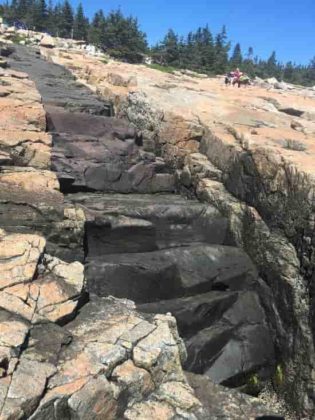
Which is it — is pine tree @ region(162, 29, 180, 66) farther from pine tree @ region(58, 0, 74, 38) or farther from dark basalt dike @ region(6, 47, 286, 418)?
dark basalt dike @ region(6, 47, 286, 418)

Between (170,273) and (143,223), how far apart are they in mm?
1839

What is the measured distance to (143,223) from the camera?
14.1 m

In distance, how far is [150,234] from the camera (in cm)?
1418

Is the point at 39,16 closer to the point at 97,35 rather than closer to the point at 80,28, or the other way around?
the point at 80,28

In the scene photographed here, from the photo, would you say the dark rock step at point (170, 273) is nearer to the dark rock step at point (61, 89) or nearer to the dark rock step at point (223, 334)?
the dark rock step at point (223, 334)

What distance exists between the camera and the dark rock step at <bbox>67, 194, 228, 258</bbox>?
1341 cm

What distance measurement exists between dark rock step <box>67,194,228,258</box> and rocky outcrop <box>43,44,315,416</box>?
2.68ft

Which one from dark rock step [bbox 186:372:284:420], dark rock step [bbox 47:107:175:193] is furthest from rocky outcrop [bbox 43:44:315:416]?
dark rock step [bbox 186:372:284:420]

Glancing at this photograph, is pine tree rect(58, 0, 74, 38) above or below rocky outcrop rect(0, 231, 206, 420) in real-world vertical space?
above

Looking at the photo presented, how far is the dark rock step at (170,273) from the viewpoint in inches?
488

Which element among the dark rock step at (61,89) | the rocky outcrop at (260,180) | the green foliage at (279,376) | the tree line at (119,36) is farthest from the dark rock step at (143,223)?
the tree line at (119,36)

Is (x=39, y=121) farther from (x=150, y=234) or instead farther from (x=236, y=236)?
(x=236, y=236)

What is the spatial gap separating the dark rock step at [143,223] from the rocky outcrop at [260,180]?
816mm

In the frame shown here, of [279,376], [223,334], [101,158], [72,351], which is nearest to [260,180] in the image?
[223,334]
